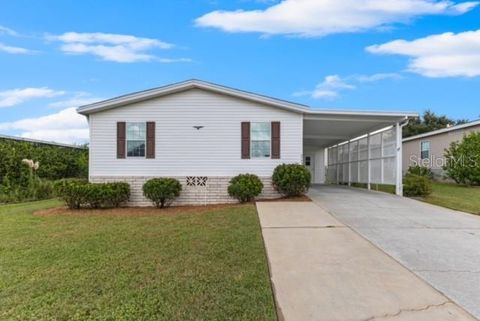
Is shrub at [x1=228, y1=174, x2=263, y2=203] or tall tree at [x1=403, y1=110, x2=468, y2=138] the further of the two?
tall tree at [x1=403, y1=110, x2=468, y2=138]

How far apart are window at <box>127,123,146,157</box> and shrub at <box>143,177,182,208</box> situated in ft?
4.15

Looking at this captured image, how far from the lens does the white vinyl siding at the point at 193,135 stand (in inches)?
491

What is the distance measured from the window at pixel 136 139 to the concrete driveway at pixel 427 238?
619 centimetres

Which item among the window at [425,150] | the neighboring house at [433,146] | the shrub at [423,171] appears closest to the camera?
the neighboring house at [433,146]

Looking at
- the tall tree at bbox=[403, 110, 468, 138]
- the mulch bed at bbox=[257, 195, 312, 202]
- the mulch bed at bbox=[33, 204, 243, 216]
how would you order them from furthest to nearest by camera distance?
the tall tree at bbox=[403, 110, 468, 138] < the mulch bed at bbox=[257, 195, 312, 202] < the mulch bed at bbox=[33, 204, 243, 216]

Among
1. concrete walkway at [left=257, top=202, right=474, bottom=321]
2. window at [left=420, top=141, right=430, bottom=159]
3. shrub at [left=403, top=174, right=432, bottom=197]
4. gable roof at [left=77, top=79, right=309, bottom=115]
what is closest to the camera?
Result: concrete walkway at [left=257, top=202, right=474, bottom=321]

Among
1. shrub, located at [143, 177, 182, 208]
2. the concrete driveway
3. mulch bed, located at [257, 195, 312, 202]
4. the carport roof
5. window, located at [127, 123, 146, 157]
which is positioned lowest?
the concrete driveway

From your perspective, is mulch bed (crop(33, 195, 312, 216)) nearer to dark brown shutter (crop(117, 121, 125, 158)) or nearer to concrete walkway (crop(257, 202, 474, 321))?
dark brown shutter (crop(117, 121, 125, 158))

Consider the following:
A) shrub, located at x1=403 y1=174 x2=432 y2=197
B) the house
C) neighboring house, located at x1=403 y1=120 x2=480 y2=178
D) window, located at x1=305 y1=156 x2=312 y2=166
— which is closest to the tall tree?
neighboring house, located at x1=403 y1=120 x2=480 y2=178

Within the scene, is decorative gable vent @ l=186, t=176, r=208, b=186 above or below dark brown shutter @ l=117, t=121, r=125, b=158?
below

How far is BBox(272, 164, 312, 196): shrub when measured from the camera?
463 inches

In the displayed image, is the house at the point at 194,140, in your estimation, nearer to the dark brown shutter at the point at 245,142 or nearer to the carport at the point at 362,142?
the dark brown shutter at the point at 245,142

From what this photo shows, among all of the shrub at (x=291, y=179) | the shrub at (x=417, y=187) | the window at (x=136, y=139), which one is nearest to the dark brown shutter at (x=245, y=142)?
the shrub at (x=291, y=179)

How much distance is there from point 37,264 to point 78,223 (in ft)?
12.1
